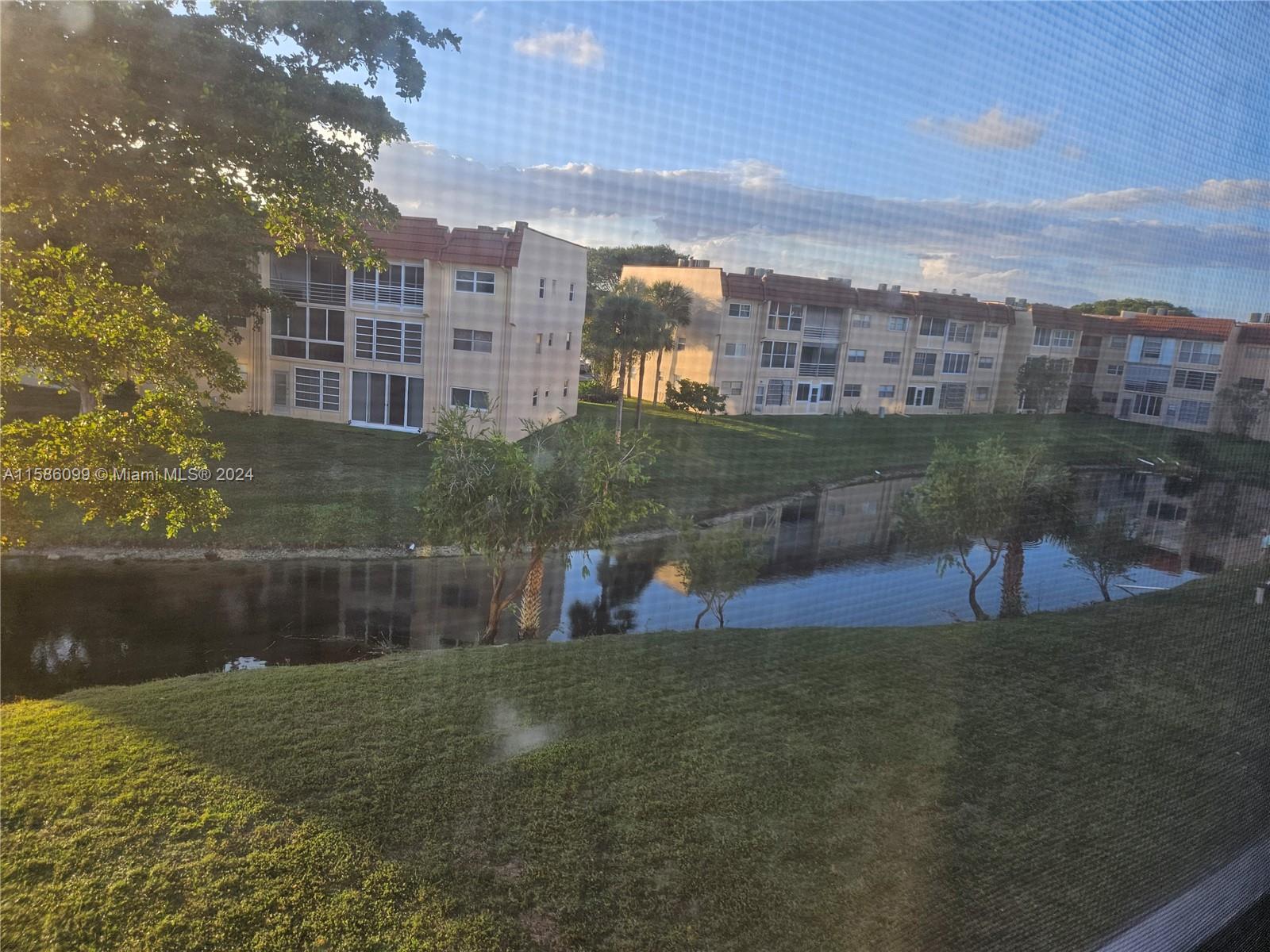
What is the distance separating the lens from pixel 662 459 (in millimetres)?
2398

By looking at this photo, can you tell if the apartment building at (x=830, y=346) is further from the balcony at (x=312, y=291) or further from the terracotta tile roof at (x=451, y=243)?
the balcony at (x=312, y=291)

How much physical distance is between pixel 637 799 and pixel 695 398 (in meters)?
1.62

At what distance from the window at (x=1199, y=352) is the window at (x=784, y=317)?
1.36 meters

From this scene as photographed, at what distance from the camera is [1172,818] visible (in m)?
1.43

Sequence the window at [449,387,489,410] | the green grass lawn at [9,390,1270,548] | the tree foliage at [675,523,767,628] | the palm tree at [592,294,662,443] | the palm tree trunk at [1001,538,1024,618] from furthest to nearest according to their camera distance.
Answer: the palm tree trunk at [1001,538,1024,618]
the tree foliage at [675,523,767,628]
the palm tree at [592,294,662,443]
the window at [449,387,489,410]
the green grass lawn at [9,390,1270,548]

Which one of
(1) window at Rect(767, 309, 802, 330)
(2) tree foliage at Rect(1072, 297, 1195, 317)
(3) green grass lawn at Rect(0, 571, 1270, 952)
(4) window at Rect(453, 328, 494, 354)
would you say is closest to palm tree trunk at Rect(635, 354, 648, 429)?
(1) window at Rect(767, 309, 802, 330)

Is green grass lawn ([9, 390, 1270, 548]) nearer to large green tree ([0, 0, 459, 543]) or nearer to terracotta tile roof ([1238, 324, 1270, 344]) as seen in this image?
large green tree ([0, 0, 459, 543])

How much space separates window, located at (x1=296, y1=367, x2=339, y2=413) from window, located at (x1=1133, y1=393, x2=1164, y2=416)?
8.83 ft

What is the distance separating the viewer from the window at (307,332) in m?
1.43

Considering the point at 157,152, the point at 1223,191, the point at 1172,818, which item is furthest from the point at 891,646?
the point at 157,152

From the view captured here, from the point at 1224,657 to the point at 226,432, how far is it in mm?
2405

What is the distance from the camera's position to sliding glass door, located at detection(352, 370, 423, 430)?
171cm

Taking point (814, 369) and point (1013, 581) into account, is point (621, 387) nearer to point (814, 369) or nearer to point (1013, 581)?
point (814, 369)

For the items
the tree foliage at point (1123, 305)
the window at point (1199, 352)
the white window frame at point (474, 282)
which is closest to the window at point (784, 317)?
the tree foliage at point (1123, 305)
